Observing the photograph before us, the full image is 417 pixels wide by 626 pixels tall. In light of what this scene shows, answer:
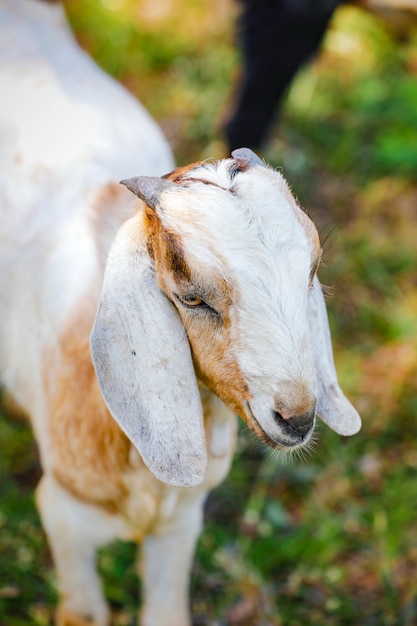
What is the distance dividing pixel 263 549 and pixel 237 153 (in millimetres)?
1753

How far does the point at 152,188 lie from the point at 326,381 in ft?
2.20

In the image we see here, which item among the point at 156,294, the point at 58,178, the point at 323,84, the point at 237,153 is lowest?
the point at 323,84

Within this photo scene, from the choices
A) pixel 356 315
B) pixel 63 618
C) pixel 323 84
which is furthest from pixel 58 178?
pixel 323 84

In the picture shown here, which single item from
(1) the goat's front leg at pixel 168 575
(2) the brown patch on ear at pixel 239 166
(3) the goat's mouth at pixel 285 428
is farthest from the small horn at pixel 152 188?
(1) the goat's front leg at pixel 168 575

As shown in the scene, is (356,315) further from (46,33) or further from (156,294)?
(156,294)

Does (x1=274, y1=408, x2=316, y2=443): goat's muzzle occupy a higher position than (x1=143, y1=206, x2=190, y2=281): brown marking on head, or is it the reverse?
(x1=143, y1=206, x2=190, y2=281): brown marking on head

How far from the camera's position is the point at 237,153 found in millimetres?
2000

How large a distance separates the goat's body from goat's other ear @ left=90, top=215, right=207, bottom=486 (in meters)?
0.24

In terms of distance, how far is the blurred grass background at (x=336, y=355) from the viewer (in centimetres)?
310

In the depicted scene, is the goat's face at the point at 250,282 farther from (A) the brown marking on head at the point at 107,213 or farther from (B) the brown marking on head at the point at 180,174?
(A) the brown marking on head at the point at 107,213

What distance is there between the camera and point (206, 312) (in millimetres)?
1874

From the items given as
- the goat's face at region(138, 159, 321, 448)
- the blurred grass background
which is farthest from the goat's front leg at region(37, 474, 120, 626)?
the goat's face at region(138, 159, 321, 448)

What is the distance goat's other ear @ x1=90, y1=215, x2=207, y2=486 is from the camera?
1924mm

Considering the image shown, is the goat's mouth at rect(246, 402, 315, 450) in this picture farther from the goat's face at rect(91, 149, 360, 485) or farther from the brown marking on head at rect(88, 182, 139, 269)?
the brown marking on head at rect(88, 182, 139, 269)
